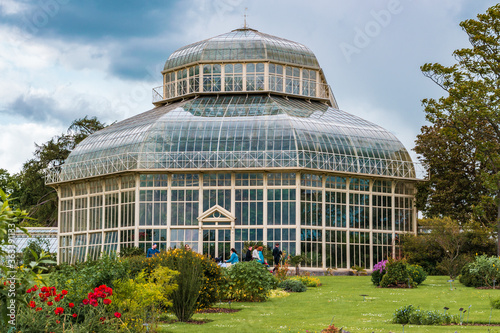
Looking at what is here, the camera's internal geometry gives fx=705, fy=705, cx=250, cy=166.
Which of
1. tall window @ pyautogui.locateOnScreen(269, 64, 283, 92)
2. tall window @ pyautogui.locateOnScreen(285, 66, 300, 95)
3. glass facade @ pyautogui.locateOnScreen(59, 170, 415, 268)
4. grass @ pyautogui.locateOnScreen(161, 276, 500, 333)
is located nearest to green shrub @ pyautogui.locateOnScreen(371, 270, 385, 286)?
grass @ pyautogui.locateOnScreen(161, 276, 500, 333)

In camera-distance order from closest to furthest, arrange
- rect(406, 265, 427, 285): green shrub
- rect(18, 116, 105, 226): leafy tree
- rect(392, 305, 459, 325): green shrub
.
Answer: rect(392, 305, 459, 325): green shrub < rect(406, 265, 427, 285): green shrub < rect(18, 116, 105, 226): leafy tree

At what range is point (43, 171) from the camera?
6334cm

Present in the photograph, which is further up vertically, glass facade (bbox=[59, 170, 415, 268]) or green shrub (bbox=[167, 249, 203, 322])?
glass facade (bbox=[59, 170, 415, 268])

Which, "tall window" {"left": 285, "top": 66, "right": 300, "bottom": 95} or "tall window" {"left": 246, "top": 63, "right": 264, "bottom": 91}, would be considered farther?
"tall window" {"left": 285, "top": 66, "right": 300, "bottom": 95}

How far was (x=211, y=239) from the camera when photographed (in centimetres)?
4328

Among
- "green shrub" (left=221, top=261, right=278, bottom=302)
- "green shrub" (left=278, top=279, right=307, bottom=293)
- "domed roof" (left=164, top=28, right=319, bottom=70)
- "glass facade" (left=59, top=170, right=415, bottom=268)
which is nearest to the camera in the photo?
"green shrub" (left=221, top=261, right=278, bottom=302)

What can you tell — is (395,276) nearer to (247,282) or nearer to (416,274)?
(416,274)

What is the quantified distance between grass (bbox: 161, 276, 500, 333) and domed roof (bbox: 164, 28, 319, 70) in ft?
83.5

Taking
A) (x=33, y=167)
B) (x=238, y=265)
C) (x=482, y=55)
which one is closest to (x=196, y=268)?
(x=238, y=265)

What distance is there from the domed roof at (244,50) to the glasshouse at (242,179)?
1.39ft

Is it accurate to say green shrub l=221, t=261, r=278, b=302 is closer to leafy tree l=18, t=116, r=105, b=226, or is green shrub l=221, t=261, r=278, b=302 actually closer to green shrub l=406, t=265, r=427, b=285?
green shrub l=406, t=265, r=427, b=285

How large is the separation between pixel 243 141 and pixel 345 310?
24.9m

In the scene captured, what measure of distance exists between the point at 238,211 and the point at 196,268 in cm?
2512

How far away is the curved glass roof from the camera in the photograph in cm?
4338
